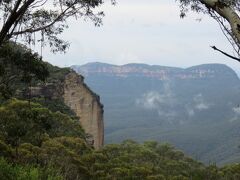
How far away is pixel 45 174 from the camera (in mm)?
14164

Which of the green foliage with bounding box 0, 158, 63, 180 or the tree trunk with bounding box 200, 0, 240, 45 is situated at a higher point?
the tree trunk with bounding box 200, 0, 240, 45

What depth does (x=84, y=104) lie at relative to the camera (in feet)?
232

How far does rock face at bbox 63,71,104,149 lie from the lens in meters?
68.4

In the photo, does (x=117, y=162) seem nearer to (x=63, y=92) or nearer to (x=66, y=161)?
(x=66, y=161)

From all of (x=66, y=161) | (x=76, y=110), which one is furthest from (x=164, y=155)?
(x=66, y=161)

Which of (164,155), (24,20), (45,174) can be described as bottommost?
(164,155)

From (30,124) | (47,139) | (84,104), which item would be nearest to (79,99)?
(84,104)

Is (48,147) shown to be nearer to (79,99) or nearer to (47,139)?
(47,139)

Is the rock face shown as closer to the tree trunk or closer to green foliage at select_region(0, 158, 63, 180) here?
green foliage at select_region(0, 158, 63, 180)

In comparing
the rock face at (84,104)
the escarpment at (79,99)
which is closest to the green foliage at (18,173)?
the escarpment at (79,99)

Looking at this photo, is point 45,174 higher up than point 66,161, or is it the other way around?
point 45,174

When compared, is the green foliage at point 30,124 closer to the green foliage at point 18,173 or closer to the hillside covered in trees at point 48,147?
the hillside covered in trees at point 48,147

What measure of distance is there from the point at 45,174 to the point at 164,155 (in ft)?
191

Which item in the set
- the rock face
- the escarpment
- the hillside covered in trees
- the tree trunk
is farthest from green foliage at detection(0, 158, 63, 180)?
the rock face
